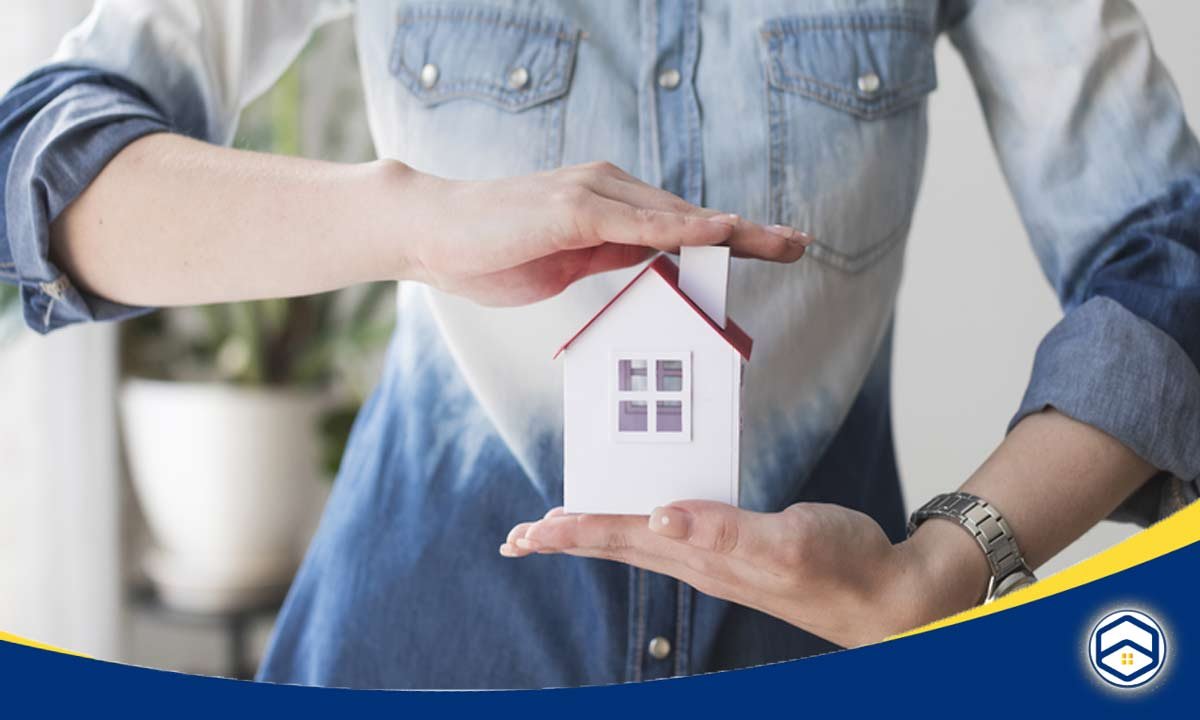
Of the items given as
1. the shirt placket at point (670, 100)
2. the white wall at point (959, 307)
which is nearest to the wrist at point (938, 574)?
the shirt placket at point (670, 100)

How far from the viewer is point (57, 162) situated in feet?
2.13

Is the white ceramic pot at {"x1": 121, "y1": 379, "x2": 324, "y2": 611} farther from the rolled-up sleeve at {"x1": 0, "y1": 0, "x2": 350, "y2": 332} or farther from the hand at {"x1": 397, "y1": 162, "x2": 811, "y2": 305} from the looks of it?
the hand at {"x1": 397, "y1": 162, "x2": 811, "y2": 305}

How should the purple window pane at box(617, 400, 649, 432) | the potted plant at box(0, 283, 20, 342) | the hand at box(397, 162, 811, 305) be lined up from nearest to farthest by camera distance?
the hand at box(397, 162, 811, 305)
the purple window pane at box(617, 400, 649, 432)
the potted plant at box(0, 283, 20, 342)

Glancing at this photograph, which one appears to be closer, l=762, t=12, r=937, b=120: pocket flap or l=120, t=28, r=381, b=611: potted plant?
l=762, t=12, r=937, b=120: pocket flap

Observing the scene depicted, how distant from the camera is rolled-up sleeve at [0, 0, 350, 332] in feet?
2.15

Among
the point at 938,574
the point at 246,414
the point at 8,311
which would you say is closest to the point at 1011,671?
the point at 938,574

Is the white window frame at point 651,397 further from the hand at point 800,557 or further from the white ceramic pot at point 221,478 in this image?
the white ceramic pot at point 221,478

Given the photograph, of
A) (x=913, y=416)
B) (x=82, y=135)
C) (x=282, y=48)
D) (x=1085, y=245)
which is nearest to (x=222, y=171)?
(x=82, y=135)

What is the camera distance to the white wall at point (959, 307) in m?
1.47

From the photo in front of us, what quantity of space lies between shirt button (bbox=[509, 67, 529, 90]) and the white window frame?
191 millimetres

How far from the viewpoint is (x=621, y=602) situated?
77cm

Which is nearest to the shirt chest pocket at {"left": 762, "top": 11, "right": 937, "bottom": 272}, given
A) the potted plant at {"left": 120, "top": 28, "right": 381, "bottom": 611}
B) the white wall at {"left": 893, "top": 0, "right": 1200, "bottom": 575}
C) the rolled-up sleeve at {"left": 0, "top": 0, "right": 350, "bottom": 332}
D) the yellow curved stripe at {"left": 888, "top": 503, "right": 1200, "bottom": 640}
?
the yellow curved stripe at {"left": 888, "top": 503, "right": 1200, "bottom": 640}

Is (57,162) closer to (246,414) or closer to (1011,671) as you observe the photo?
(1011,671)

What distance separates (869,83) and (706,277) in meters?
0.21
